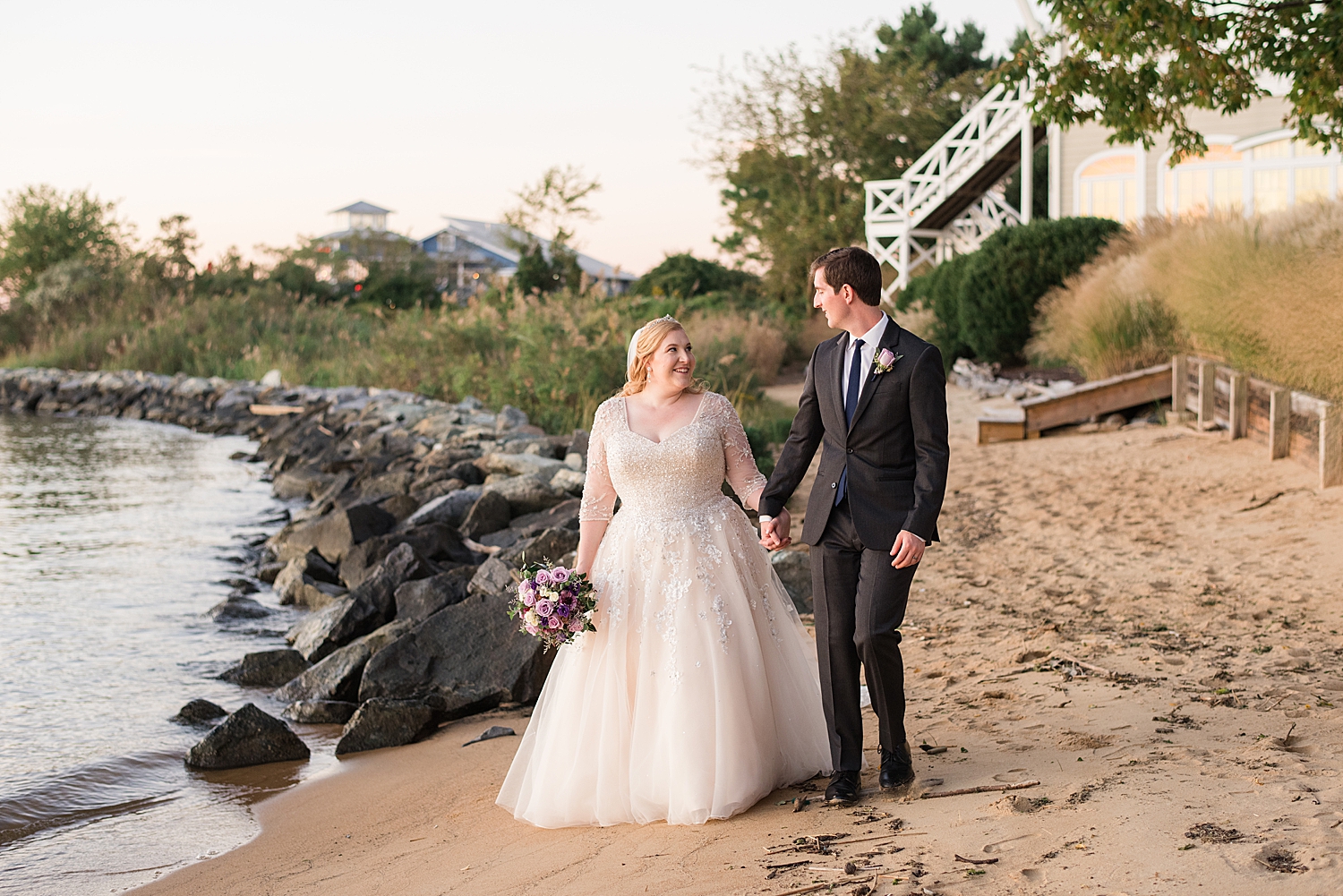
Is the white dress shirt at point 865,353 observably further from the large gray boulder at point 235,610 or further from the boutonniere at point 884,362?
the large gray boulder at point 235,610

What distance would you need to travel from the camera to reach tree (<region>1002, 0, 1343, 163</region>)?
25.5ft

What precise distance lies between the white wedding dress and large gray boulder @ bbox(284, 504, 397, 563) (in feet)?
20.7

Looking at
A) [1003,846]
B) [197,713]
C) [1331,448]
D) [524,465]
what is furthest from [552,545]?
[1331,448]

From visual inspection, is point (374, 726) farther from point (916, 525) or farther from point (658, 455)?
point (916, 525)

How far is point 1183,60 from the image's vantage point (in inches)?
329

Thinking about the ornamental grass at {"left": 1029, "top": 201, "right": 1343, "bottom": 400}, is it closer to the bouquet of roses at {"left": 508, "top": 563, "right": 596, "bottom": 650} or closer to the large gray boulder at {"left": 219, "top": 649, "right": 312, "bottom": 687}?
the bouquet of roses at {"left": 508, "top": 563, "right": 596, "bottom": 650}

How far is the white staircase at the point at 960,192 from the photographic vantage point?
1027 inches

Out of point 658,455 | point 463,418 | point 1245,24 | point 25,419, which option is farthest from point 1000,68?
point 25,419

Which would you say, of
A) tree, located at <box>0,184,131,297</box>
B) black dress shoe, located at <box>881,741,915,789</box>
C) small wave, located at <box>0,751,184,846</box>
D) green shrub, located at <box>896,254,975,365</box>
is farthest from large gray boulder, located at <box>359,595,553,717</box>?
tree, located at <box>0,184,131,297</box>

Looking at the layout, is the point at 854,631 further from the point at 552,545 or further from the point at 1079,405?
the point at 1079,405

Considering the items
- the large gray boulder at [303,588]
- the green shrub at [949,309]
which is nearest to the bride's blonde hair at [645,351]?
the large gray boulder at [303,588]

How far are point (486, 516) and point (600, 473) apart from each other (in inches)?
223

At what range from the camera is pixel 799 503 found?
10234 millimetres

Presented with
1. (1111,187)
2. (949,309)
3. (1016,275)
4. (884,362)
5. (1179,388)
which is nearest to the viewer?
(884,362)
